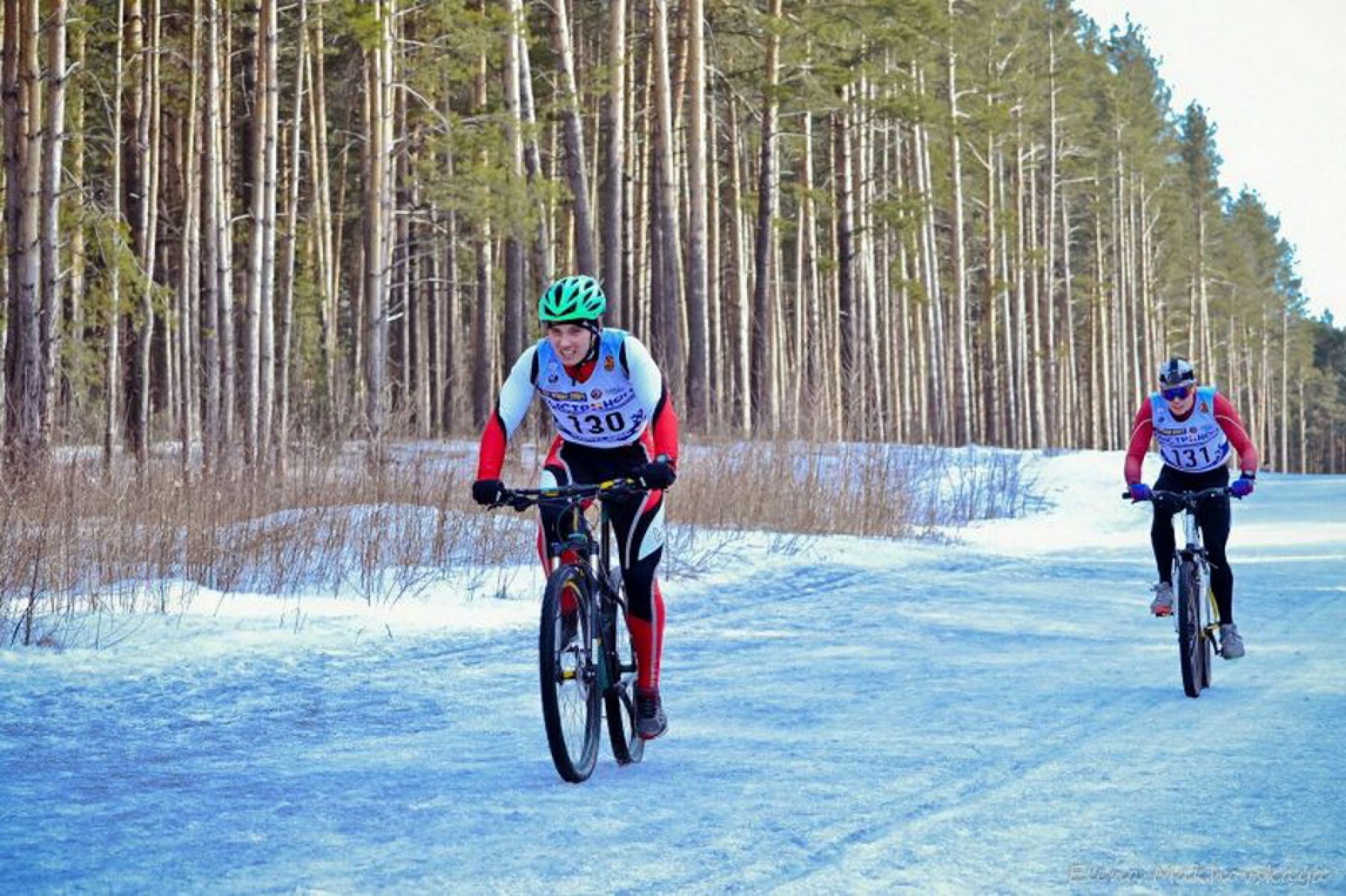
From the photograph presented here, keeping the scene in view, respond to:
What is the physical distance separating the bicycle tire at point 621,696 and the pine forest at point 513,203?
6594 mm

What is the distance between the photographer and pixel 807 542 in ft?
56.0

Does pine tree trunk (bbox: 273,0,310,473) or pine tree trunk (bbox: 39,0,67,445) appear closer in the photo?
pine tree trunk (bbox: 39,0,67,445)

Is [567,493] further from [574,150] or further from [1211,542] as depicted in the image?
[574,150]

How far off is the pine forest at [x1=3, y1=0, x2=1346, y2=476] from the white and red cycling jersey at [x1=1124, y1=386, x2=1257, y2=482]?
8.06 m

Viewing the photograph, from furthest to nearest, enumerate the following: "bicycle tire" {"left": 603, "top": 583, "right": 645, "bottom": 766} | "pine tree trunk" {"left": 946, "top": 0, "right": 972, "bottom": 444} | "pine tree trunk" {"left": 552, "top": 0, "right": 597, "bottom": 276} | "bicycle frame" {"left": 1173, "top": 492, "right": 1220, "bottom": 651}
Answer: "pine tree trunk" {"left": 946, "top": 0, "right": 972, "bottom": 444}
"pine tree trunk" {"left": 552, "top": 0, "right": 597, "bottom": 276}
"bicycle frame" {"left": 1173, "top": 492, "right": 1220, "bottom": 651}
"bicycle tire" {"left": 603, "top": 583, "right": 645, "bottom": 766}

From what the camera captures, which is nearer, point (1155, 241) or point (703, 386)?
point (703, 386)

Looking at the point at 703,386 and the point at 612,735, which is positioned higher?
the point at 703,386

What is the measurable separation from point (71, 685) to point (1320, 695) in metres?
6.88

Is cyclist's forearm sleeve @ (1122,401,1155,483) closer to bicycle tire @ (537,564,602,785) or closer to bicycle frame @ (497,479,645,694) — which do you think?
bicycle frame @ (497,479,645,694)

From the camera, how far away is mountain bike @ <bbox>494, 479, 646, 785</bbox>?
20.5 feet

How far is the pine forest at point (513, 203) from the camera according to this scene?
2073 cm

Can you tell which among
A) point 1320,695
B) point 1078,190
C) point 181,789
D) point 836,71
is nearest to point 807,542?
point 1320,695

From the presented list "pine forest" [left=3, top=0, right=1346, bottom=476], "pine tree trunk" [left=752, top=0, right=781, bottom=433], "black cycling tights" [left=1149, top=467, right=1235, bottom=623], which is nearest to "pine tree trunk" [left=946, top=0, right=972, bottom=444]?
"pine forest" [left=3, top=0, right=1346, bottom=476]

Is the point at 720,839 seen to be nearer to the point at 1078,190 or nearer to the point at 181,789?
the point at 181,789
